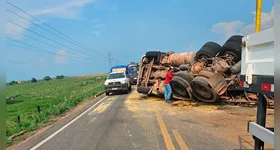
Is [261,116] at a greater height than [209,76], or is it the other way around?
[209,76]

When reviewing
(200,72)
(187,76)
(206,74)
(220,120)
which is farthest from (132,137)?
(187,76)

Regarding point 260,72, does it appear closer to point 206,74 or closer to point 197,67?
point 206,74

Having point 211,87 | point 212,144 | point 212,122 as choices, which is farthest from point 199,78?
point 212,144

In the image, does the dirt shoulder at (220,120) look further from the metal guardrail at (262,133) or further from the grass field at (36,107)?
the grass field at (36,107)

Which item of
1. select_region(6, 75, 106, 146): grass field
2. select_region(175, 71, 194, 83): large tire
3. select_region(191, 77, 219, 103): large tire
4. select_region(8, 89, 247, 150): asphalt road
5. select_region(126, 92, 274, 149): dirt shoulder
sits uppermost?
Answer: select_region(175, 71, 194, 83): large tire

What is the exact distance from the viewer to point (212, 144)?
720cm

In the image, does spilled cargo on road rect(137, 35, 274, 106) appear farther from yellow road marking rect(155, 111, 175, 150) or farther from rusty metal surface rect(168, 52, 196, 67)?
yellow road marking rect(155, 111, 175, 150)

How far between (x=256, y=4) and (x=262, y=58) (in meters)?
1.88

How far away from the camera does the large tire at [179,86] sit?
1624cm

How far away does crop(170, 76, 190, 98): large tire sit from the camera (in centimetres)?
1624

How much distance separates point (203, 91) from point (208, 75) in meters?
0.94

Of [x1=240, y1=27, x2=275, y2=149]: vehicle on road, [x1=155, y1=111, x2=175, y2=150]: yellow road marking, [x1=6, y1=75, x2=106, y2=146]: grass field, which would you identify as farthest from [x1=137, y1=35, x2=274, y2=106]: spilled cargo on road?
[x1=240, y1=27, x2=275, y2=149]: vehicle on road

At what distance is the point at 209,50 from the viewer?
1652 centimetres

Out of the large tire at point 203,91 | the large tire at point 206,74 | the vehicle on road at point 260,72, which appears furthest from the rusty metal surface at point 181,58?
the vehicle on road at point 260,72
